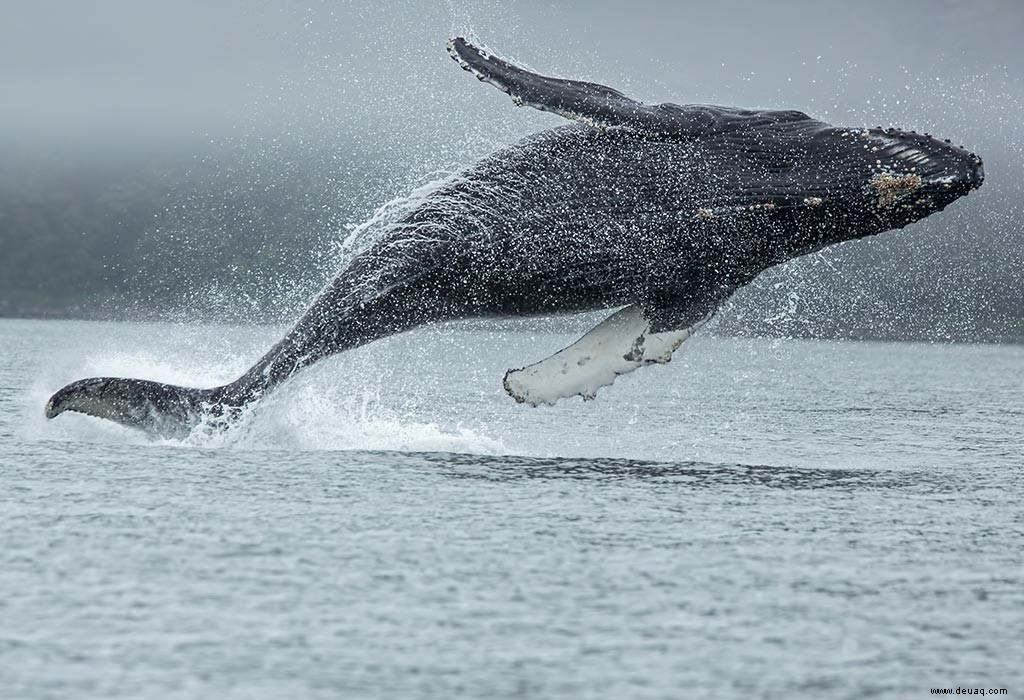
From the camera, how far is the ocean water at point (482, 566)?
788 centimetres

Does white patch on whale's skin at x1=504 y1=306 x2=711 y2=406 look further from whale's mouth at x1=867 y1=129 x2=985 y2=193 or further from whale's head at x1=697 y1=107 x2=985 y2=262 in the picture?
whale's mouth at x1=867 y1=129 x2=985 y2=193

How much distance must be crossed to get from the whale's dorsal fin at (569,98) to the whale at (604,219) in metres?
0.02

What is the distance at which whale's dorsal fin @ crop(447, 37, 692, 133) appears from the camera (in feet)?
47.3

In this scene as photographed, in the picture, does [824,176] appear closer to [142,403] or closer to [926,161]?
[926,161]

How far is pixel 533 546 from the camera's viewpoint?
426 inches

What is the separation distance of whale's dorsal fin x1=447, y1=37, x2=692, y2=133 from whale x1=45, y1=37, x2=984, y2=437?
19mm

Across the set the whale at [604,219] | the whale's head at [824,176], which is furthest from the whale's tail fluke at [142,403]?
the whale's head at [824,176]

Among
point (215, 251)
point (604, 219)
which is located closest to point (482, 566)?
point (604, 219)

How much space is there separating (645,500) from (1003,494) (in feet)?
13.6

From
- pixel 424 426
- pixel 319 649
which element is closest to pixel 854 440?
pixel 424 426

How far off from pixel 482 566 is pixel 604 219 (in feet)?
18.1

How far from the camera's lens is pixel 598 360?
15891mm

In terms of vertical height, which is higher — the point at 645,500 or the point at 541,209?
the point at 541,209

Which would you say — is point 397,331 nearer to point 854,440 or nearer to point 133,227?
point 854,440
